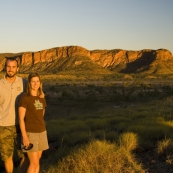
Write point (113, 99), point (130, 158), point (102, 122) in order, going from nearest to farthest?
point (130, 158) < point (102, 122) < point (113, 99)

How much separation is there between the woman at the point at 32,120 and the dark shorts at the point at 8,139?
43 centimetres

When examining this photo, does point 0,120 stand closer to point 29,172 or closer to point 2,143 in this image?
point 2,143

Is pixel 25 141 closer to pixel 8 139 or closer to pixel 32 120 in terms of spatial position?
pixel 32 120

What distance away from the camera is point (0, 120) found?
16.0 ft

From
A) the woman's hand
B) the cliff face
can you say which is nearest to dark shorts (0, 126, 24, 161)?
the woman's hand

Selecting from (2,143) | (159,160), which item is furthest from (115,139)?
(2,143)

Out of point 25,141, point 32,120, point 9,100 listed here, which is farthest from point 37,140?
point 9,100

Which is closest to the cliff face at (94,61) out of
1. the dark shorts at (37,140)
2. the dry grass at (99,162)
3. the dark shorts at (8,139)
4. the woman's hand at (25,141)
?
the dry grass at (99,162)

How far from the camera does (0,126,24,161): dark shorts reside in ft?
16.2

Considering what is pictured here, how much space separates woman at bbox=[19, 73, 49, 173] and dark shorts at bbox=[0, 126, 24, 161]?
426 millimetres

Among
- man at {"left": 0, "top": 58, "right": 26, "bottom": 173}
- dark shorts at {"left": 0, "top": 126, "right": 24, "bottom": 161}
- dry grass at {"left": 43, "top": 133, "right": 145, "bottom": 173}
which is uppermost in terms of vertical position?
man at {"left": 0, "top": 58, "right": 26, "bottom": 173}

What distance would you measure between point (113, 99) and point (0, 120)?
73.0 feet

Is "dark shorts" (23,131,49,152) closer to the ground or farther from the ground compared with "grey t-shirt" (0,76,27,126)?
closer to the ground

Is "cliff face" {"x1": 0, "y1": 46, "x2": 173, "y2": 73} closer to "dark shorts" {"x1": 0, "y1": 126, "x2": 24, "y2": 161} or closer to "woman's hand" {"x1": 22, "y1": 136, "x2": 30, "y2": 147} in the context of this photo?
"dark shorts" {"x1": 0, "y1": 126, "x2": 24, "y2": 161}
